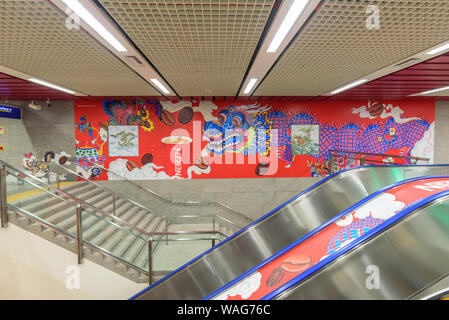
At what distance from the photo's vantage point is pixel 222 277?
3207 millimetres

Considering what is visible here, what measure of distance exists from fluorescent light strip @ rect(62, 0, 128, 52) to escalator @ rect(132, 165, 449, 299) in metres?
2.92

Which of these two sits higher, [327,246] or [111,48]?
[111,48]

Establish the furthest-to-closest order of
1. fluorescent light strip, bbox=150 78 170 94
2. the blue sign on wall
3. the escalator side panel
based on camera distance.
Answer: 1. the blue sign on wall
2. fluorescent light strip, bbox=150 78 170 94
3. the escalator side panel

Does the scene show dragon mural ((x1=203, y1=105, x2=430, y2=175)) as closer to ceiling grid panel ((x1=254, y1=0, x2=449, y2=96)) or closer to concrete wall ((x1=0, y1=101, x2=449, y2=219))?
concrete wall ((x1=0, y1=101, x2=449, y2=219))

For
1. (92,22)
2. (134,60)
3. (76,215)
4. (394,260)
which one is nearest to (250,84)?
(134,60)

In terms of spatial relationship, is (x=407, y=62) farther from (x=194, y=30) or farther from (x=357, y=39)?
(x=194, y=30)

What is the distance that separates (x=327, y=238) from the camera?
2.45 m

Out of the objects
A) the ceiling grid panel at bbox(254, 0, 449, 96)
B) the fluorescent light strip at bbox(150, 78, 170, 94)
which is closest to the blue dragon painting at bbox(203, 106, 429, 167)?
the fluorescent light strip at bbox(150, 78, 170, 94)

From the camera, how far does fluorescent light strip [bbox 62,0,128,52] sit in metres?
2.04

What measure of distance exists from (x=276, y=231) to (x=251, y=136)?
13.9ft

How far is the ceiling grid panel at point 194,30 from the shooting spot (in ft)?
6.68

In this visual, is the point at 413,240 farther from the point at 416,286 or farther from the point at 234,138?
the point at 234,138

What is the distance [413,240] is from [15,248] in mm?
5302
